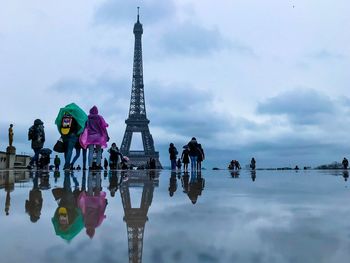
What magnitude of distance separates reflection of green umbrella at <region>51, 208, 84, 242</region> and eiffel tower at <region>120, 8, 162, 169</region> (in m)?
70.3

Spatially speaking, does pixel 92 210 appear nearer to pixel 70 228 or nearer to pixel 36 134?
pixel 70 228

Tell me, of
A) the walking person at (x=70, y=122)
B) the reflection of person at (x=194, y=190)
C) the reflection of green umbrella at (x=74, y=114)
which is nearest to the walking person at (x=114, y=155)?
the walking person at (x=70, y=122)

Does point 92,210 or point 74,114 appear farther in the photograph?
point 74,114

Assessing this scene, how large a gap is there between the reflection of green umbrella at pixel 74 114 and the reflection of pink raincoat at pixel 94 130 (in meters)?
1.05

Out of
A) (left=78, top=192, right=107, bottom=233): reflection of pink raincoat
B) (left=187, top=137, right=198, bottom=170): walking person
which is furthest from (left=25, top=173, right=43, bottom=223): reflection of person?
(left=187, top=137, right=198, bottom=170): walking person

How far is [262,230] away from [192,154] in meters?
15.7

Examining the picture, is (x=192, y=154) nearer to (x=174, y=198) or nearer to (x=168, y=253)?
(x=174, y=198)

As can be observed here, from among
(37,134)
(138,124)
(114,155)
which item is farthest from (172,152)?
(138,124)

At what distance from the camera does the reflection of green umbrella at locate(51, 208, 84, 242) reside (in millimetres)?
2672

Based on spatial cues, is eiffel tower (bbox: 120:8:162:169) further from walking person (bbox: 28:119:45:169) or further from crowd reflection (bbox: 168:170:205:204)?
crowd reflection (bbox: 168:170:205:204)

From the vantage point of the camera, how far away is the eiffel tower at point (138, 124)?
77.3 m

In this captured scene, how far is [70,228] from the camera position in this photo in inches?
115

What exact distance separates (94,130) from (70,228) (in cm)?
1122

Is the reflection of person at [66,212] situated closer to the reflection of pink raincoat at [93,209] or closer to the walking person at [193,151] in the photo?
the reflection of pink raincoat at [93,209]
